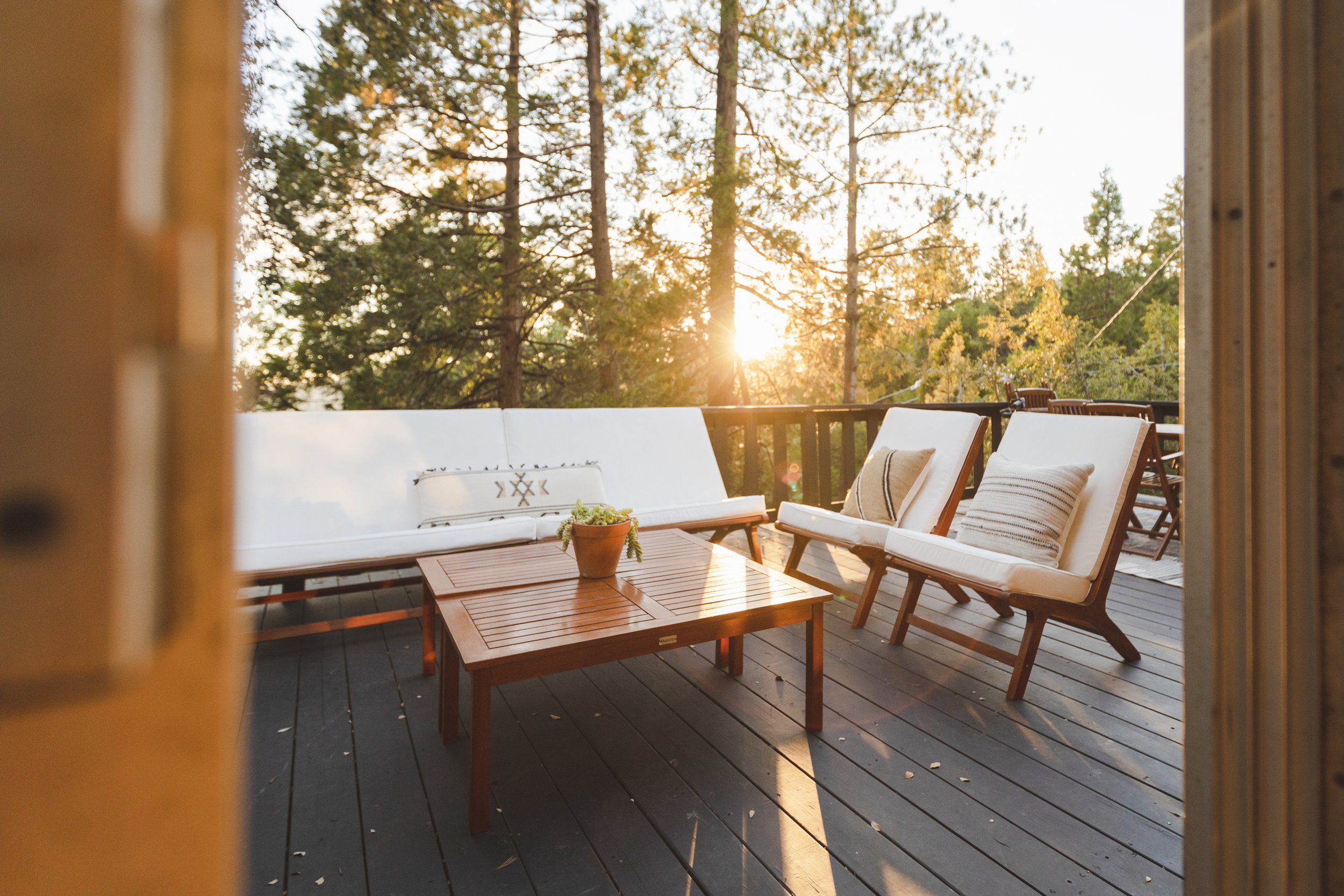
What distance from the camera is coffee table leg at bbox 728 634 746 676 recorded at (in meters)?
2.49

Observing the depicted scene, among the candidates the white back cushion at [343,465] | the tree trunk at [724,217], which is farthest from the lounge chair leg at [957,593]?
the tree trunk at [724,217]

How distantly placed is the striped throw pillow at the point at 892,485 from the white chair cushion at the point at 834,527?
0.06m

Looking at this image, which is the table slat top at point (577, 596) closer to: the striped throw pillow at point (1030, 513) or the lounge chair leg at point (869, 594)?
the lounge chair leg at point (869, 594)

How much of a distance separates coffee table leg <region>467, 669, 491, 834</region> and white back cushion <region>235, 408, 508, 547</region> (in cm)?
171

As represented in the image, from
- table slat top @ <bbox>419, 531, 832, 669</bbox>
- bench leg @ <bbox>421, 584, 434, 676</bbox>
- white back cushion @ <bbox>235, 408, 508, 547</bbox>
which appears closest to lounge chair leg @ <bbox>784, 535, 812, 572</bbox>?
table slat top @ <bbox>419, 531, 832, 669</bbox>

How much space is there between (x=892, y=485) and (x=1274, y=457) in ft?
8.30

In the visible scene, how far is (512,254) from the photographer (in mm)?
8227

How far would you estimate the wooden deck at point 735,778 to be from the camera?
1522mm

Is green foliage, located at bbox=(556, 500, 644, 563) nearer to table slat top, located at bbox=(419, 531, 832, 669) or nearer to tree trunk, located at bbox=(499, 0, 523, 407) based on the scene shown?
table slat top, located at bbox=(419, 531, 832, 669)

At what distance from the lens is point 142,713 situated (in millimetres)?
186

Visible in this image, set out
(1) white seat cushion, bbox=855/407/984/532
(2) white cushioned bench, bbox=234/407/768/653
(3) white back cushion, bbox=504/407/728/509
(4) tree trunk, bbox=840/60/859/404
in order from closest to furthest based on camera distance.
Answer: (2) white cushioned bench, bbox=234/407/768/653 → (1) white seat cushion, bbox=855/407/984/532 → (3) white back cushion, bbox=504/407/728/509 → (4) tree trunk, bbox=840/60/859/404

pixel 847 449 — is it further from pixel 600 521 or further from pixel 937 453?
pixel 600 521

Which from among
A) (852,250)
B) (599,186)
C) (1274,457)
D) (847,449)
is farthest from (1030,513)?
(852,250)

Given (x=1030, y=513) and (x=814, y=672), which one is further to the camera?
(x=1030, y=513)
